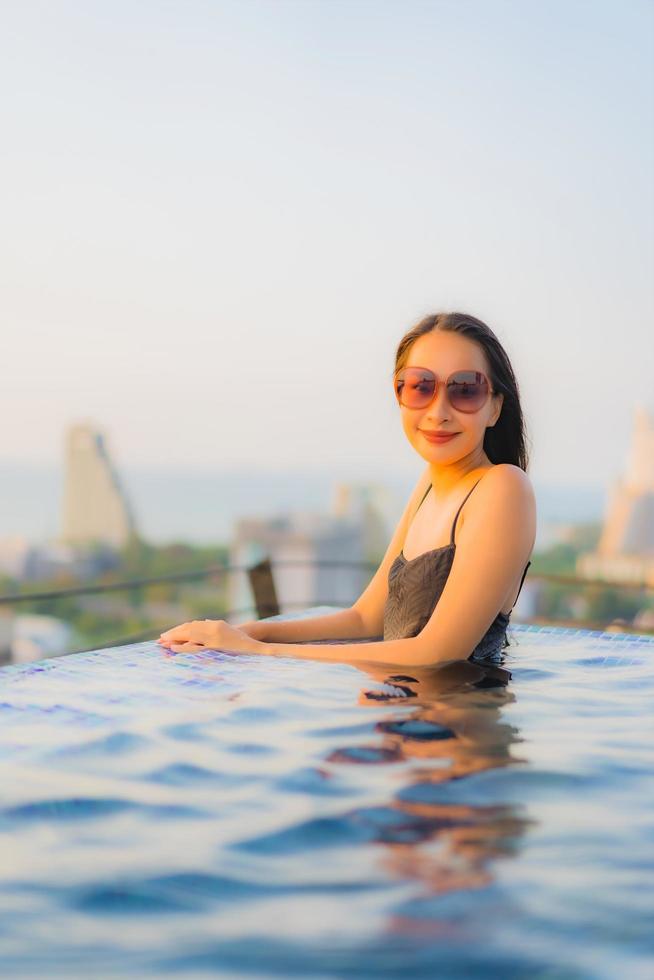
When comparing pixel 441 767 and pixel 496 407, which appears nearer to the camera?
pixel 441 767

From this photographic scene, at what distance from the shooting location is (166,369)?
4631 centimetres

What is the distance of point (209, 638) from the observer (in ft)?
10.0

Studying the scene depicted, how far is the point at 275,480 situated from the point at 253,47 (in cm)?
2239

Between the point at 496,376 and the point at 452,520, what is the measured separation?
16.3 inches

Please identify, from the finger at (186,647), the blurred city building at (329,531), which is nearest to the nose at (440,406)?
the finger at (186,647)

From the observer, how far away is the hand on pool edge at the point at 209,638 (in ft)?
9.92

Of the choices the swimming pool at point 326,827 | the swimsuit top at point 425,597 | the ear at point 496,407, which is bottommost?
the swimming pool at point 326,827

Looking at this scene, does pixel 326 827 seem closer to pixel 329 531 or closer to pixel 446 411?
pixel 446 411

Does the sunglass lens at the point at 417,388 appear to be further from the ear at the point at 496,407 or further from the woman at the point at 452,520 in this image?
the ear at the point at 496,407

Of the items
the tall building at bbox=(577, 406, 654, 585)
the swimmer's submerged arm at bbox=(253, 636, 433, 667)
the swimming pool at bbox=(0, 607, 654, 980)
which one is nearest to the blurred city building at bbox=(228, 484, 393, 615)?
the tall building at bbox=(577, 406, 654, 585)

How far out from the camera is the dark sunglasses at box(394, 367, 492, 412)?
2908 millimetres

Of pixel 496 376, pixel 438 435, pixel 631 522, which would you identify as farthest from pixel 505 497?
pixel 631 522

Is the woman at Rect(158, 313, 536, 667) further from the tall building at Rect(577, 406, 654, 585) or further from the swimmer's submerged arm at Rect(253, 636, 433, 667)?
the tall building at Rect(577, 406, 654, 585)

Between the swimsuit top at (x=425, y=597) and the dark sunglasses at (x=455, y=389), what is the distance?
0.23m
